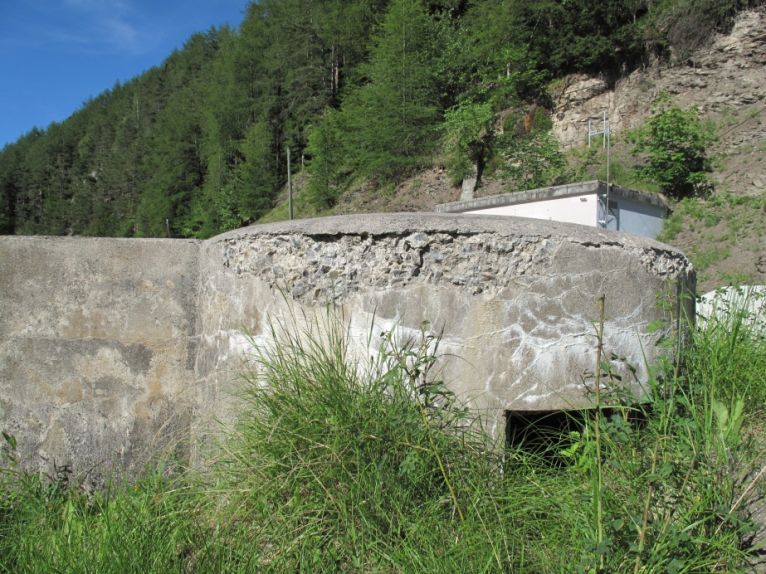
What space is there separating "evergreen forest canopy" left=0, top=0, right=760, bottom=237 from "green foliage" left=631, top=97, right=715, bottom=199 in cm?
338

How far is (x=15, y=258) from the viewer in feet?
11.5

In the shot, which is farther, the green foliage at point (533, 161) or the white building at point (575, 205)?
the green foliage at point (533, 161)

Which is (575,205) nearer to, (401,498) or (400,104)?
(401,498)

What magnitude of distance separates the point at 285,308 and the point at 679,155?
16.5 m

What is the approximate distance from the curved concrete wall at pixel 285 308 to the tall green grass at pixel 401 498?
0.89 feet

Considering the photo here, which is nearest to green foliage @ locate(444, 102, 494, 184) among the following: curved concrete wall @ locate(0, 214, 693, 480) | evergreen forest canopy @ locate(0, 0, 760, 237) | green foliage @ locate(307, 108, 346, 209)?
evergreen forest canopy @ locate(0, 0, 760, 237)

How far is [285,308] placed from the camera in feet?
10.3

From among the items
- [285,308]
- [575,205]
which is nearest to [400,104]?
[575,205]

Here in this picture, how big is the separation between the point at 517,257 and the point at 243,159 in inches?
1962

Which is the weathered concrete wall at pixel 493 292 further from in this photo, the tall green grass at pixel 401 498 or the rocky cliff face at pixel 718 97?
the rocky cliff face at pixel 718 97

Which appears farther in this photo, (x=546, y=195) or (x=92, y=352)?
(x=546, y=195)

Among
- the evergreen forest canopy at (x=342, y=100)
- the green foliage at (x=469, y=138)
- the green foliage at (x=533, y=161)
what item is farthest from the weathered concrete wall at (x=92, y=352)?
the green foliage at (x=469, y=138)

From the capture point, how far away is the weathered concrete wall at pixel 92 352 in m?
3.47

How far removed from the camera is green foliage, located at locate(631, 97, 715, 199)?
16.5m
